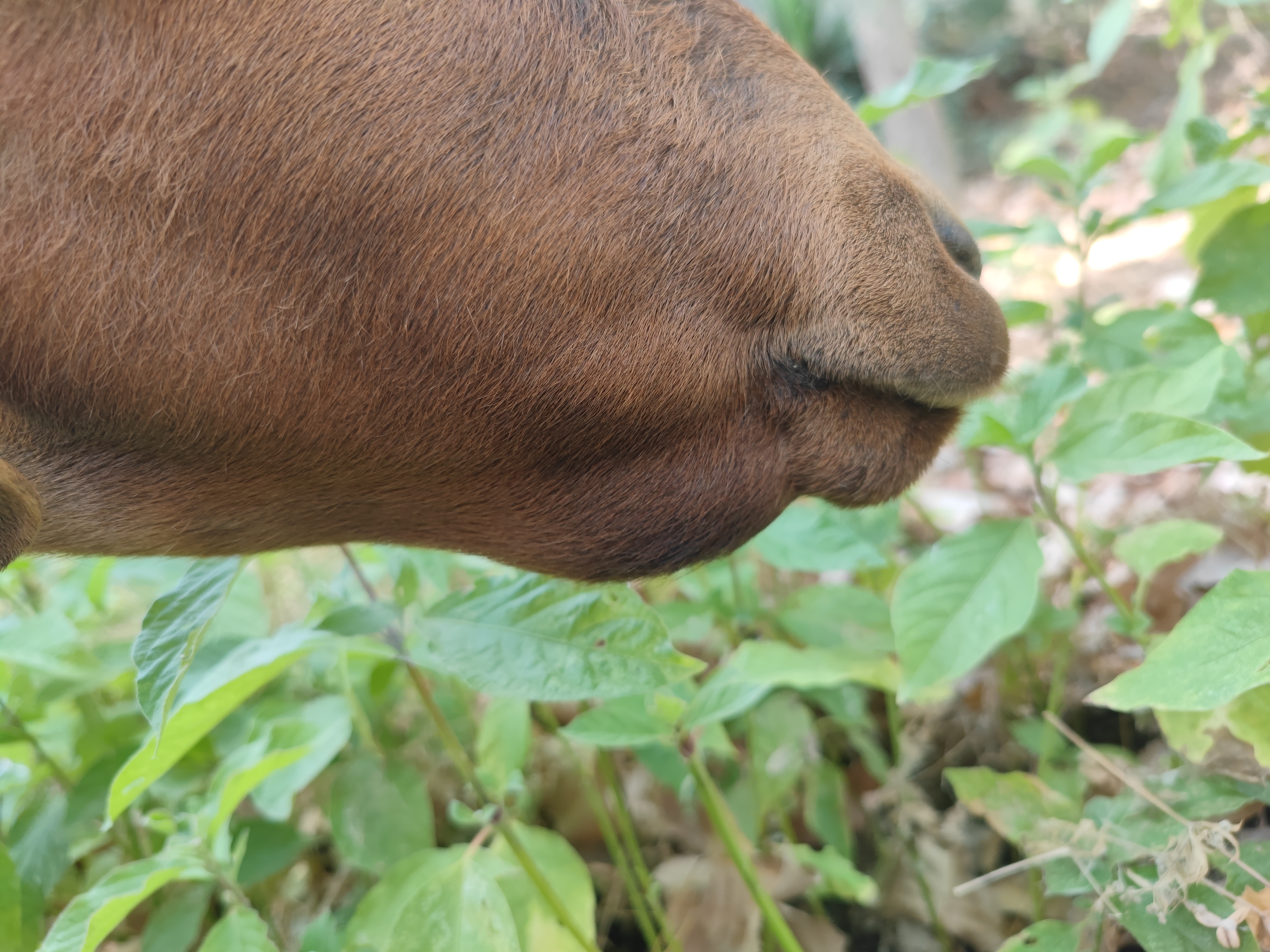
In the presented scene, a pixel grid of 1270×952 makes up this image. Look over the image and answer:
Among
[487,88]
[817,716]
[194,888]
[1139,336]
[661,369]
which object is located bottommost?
[817,716]

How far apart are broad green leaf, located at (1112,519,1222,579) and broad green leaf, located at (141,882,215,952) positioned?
1781 millimetres

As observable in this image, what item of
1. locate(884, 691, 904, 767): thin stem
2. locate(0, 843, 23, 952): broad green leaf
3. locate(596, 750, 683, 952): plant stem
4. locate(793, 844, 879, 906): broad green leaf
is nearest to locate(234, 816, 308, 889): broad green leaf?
locate(0, 843, 23, 952): broad green leaf

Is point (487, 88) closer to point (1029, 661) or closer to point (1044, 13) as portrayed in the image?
point (1029, 661)

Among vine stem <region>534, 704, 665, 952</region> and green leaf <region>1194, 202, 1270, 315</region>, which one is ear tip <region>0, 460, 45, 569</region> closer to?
vine stem <region>534, 704, 665, 952</region>

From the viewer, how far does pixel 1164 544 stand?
167 centimetres

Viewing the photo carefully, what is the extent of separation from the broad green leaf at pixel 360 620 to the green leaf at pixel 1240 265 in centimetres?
180

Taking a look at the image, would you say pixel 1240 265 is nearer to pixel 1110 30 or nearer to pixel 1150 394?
pixel 1150 394

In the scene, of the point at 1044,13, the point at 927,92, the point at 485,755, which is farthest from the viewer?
the point at 1044,13

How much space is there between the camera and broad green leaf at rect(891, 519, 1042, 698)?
4.82 feet

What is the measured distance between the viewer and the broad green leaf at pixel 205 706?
4.13 ft

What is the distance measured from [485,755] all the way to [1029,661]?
1.29 meters

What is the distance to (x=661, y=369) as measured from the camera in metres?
1.27

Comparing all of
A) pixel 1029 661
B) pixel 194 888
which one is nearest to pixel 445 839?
pixel 194 888

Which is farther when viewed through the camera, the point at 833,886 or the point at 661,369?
the point at 833,886
